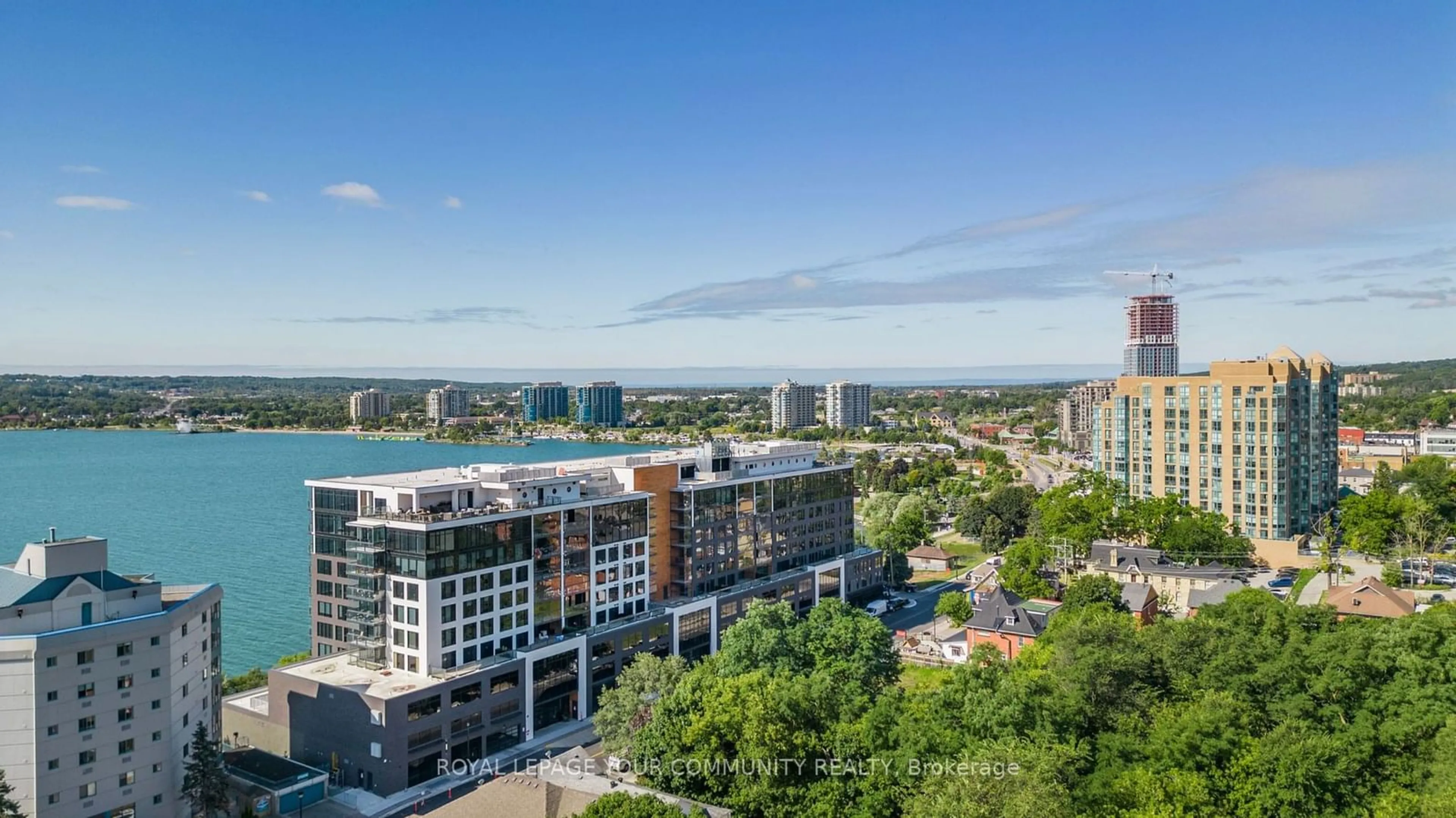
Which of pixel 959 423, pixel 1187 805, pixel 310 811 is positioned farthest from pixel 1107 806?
pixel 959 423

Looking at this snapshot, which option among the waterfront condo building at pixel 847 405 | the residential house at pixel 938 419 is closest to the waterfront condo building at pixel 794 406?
the waterfront condo building at pixel 847 405

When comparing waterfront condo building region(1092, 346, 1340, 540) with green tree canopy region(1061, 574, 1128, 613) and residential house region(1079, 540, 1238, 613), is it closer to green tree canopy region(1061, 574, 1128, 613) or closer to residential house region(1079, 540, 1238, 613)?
residential house region(1079, 540, 1238, 613)

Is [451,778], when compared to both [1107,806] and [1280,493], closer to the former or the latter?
[1107,806]

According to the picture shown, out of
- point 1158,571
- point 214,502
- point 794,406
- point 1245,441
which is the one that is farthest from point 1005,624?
point 794,406

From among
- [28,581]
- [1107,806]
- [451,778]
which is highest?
[28,581]

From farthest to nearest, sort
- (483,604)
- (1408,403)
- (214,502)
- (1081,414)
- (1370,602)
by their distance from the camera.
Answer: (1081,414) → (1408,403) → (214,502) → (1370,602) → (483,604)

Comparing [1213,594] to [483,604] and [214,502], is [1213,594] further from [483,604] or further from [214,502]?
[214,502]

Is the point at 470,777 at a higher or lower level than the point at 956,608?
lower
